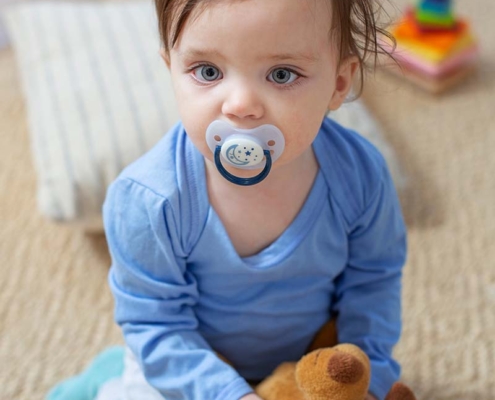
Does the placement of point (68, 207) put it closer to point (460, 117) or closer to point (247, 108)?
point (247, 108)

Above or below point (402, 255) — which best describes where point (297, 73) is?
above

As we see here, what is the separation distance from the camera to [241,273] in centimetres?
73

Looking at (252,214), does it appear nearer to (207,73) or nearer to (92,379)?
(207,73)

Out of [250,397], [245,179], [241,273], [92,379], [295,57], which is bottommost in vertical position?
[92,379]

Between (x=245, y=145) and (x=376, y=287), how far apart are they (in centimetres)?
29

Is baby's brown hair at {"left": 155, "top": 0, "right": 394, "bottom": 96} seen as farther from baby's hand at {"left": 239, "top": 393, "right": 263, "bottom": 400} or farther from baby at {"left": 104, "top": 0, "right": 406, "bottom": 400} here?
baby's hand at {"left": 239, "top": 393, "right": 263, "bottom": 400}

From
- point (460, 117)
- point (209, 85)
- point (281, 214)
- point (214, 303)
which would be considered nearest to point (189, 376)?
point (214, 303)

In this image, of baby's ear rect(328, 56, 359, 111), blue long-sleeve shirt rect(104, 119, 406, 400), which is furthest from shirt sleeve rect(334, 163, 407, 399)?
baby's ear rect(328, 56, 359, 111)

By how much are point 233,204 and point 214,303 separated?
0.12 m

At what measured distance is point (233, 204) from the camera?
72cm

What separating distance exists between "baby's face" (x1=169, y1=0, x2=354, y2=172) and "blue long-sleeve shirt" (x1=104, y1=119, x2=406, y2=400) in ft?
0.30

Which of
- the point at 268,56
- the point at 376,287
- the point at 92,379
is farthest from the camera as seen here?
Answer: the point at 92,379

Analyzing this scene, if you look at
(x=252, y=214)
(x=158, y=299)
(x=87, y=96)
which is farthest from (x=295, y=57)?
(x=87, y=96)

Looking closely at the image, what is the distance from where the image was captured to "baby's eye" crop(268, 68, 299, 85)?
0.61 meters
